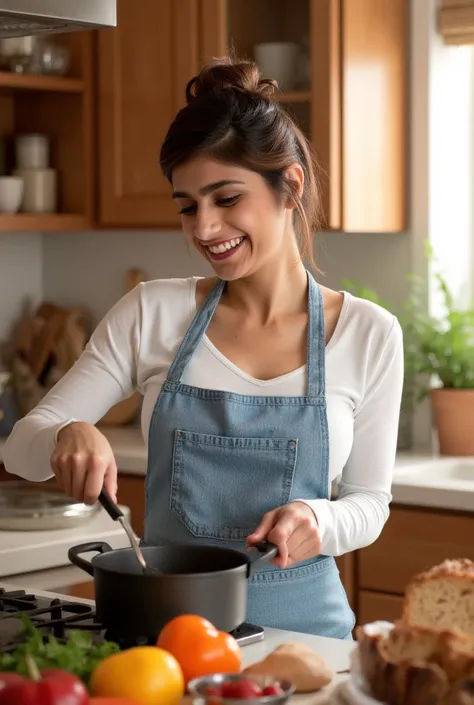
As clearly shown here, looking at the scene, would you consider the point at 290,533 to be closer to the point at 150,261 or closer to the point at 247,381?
the point at 247,381

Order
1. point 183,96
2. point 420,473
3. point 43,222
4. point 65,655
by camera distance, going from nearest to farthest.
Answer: point 65,655 < point 420,473 < point 183,96 < point 43,222

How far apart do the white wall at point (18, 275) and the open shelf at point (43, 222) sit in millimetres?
372

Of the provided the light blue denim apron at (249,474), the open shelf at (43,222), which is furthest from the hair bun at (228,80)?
the open shelf at (43,222)

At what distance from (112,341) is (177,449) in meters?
0.20

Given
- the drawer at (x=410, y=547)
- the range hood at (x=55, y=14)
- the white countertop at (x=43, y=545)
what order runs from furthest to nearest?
the drawer at (x=410, y=547) < the white countertop at (x=43, y=545) < the range hood at (x=55, y=14)

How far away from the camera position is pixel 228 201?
1.82 metres

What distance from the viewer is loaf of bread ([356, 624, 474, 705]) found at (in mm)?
1143

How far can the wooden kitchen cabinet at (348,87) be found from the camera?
3168mm

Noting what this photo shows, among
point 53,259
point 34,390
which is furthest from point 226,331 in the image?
point 53,259

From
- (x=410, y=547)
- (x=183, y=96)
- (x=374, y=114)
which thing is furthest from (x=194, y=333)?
(x=183, y=96)

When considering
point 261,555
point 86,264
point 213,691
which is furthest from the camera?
point 86,264

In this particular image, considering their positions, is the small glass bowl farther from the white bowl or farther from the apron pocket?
the white bowl

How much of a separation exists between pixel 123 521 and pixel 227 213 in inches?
21.4

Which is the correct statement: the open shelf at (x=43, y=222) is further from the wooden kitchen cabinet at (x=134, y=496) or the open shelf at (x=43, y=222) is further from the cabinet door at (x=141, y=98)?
the wooden kitchen cabinet at (x=134, y=496)
